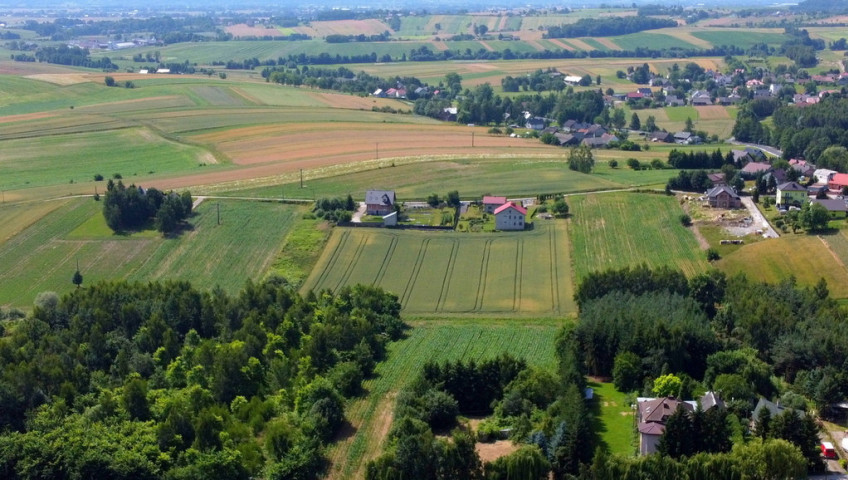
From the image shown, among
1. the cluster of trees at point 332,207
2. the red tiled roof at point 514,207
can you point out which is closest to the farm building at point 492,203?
the red tiled roof at point 514,207

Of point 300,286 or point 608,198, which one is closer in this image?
point 300,286

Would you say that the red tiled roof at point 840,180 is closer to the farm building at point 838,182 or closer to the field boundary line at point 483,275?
the farm building at point 838,182

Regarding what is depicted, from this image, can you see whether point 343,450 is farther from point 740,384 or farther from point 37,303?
point 37,303

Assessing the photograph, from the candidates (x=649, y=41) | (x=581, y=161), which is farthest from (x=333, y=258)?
(x=649, y=41)

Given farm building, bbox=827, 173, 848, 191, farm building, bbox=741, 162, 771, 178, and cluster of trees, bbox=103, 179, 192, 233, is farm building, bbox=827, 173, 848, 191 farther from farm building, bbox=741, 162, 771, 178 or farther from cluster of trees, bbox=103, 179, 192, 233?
cluster of trees, bbox=103, 179, 192, 233

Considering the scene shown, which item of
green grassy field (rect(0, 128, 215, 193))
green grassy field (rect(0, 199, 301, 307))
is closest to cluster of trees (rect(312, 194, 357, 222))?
green grassy field (rect(0, 199, 301, 307))

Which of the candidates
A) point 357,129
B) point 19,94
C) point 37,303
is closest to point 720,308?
point 37,303
